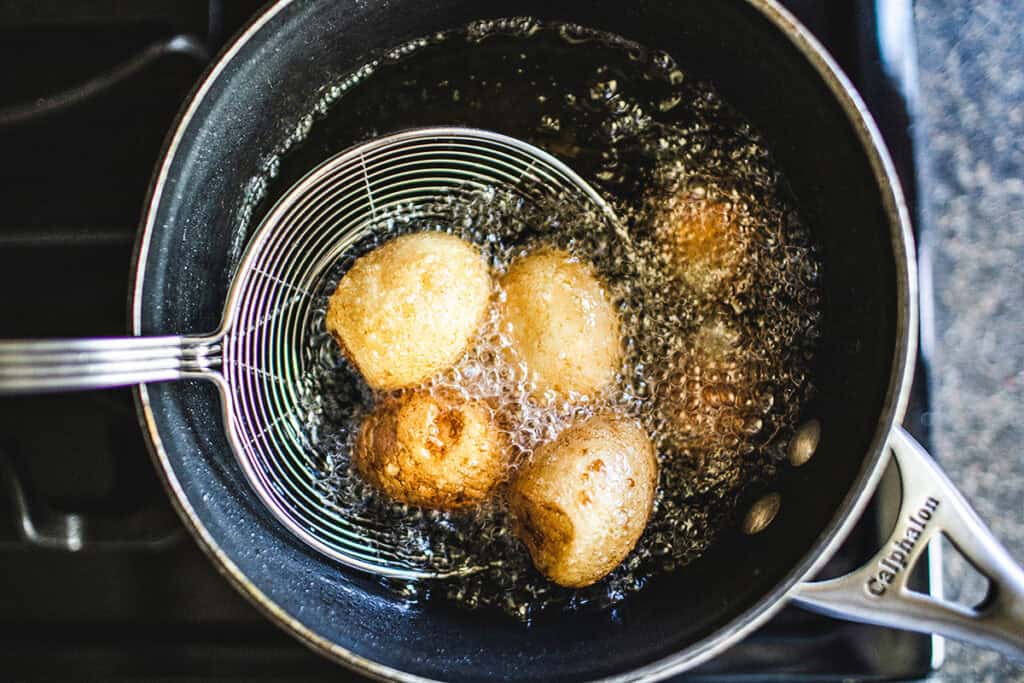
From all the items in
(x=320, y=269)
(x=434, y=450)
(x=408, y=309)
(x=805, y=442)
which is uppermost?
(x=320, y=269)

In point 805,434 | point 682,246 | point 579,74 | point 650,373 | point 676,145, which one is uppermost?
point 579,74

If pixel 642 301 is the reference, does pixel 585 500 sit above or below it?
below

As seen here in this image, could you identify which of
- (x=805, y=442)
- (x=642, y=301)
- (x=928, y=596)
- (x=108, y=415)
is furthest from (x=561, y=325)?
(x=108, y=415)

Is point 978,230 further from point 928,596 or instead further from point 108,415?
point 108,415

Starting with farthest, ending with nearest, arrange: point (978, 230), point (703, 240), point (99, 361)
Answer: point (978, 230) < point (703, 240) < point (99, 361)

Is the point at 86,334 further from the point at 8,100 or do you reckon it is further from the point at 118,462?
the point at 8,100

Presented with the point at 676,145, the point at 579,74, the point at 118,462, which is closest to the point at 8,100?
the point at 118,462

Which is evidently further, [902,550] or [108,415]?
[108,415]
